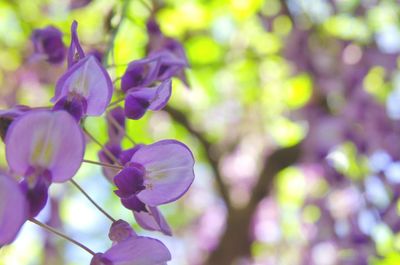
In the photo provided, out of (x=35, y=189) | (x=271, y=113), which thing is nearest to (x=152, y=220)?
(x=35, y=189)

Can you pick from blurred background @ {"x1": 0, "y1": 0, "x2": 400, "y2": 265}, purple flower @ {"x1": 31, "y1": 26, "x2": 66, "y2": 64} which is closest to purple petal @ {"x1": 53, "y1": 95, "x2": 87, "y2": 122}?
purple flower @ {"x1": 31, "y1": 26, "x2": 66, "y2": 64}

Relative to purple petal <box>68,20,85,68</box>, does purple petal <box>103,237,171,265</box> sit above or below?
below

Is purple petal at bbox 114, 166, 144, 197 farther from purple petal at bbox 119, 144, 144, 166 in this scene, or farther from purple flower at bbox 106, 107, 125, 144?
purple flower at bbox 106, 107, 125, 144

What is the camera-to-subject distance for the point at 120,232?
62 cm

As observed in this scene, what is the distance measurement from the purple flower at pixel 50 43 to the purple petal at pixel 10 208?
417mm

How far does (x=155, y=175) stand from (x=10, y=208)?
0.17 meters

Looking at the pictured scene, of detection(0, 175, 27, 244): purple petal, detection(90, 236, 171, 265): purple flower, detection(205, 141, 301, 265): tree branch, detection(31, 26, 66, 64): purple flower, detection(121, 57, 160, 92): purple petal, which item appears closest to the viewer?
detection(0, 175, 27, 244): purple petal

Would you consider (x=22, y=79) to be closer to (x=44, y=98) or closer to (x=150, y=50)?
(x=44, y=98)

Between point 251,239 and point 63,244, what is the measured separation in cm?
66

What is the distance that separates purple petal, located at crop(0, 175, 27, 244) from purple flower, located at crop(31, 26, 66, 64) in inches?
16.4

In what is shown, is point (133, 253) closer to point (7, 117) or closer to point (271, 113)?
point (7, 117)

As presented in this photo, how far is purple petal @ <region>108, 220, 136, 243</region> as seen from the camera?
615 mm

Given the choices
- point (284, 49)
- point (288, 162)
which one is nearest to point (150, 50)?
point (284, 49)

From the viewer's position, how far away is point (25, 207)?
485mm
